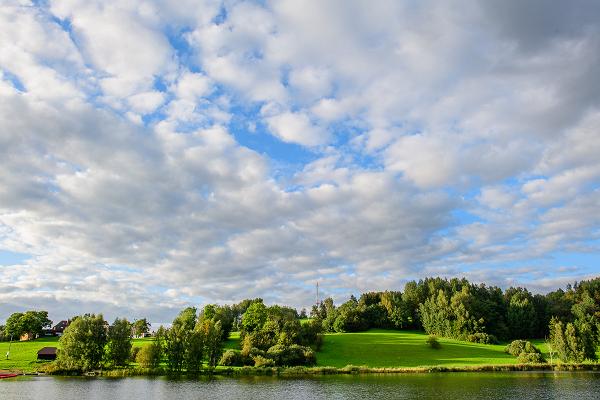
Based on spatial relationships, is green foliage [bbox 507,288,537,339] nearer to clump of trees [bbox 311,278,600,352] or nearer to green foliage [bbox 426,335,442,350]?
clump of trees [bbox 311,278,600,352]

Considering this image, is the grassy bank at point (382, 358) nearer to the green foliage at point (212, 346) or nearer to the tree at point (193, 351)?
the green foliage at point (212, 346)

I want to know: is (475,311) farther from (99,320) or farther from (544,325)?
(99,320)

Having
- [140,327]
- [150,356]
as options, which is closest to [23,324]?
[140,327]

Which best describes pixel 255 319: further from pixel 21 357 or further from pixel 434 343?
pixel 21 357

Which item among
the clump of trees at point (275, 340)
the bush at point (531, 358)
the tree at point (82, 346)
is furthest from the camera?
the bush at point (531, 358)

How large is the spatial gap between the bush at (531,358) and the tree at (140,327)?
13339cm

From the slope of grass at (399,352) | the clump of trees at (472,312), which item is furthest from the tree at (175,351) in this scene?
the clump of trees at (472,312)

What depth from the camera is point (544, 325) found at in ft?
516

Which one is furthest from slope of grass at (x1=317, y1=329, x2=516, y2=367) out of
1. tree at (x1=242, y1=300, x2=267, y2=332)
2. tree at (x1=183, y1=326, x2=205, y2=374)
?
tree at (x1=183, y1=326, x2=205, y2=374)

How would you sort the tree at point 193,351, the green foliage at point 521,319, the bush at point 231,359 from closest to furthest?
1. the tree at point 193,351
2. the bush at point 231,359
3. the green foliage at point 521,319

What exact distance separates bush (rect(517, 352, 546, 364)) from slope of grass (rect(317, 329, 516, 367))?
1.83 meters

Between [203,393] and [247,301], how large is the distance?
415 ft

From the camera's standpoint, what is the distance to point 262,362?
330ft

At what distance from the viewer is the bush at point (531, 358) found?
107588mm
